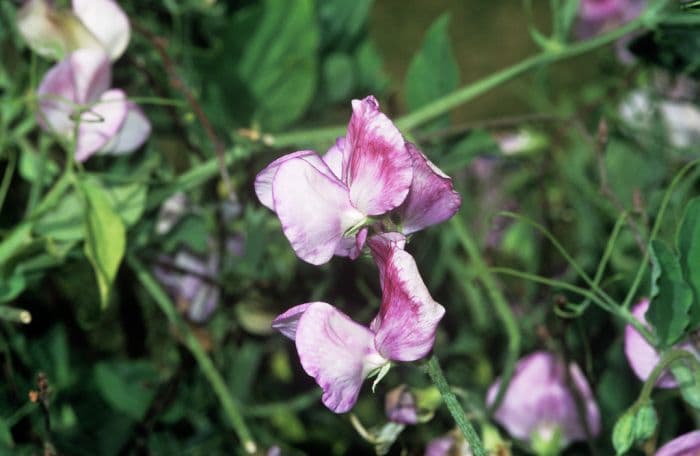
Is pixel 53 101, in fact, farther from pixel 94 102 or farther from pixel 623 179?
pixel 623 179

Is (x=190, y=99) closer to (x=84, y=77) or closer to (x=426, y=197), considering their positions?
(x=84, y=77)


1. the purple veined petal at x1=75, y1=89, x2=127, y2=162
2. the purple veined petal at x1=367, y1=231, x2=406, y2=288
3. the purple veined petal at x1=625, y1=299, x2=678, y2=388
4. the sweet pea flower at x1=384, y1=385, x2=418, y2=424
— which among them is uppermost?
the purple veined petal at x1=367, y1=231, x2=406, y2=288

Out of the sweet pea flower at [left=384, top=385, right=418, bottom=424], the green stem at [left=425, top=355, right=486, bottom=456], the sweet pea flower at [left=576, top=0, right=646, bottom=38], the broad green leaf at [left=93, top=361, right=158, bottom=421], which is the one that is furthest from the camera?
the sweet pea flower at [left=576, top=0, right=646, bottom=38]

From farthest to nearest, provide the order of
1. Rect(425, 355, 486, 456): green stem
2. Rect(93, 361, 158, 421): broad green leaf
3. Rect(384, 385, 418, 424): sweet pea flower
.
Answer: Rect(93, 361, 158, 421): broad green leaf < Rect(384, 385, 418, 424): sweet pea flower < Rect(425, 355, 486, 456): green stem

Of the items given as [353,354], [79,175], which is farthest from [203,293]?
[353,354]

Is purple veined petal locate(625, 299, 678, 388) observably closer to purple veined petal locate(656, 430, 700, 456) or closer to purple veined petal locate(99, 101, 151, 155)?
purple veined petal locate(656, 430, 700, 456)

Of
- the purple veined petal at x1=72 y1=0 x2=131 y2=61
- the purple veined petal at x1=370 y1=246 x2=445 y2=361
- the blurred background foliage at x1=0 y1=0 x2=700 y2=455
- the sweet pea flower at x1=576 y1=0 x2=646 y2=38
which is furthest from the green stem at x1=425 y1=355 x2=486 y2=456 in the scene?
the sweet pea flower at x1=576 y1=0 x2=646 y2=38
